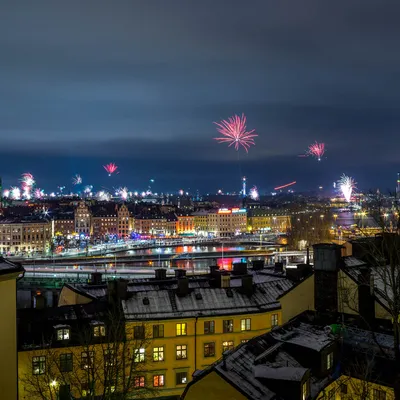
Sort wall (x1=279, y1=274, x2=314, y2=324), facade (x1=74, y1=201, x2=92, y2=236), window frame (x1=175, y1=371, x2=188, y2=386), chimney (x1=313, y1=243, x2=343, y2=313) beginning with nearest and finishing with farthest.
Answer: chimney (x1=313, y1=243, x2=343, y2=313), wall (x1=279, y1=274, x2=314, y2=324), window frame (x1=175, y1=371, x2=188, y2=386), facade (x1=74, y1=201, x2=92, y2=236)

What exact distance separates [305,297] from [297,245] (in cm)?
6881

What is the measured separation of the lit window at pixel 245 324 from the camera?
21703 mm

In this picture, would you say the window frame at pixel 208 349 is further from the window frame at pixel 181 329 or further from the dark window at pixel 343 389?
the dark window at pixel 343 389

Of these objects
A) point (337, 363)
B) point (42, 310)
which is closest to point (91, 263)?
point (42, 310)

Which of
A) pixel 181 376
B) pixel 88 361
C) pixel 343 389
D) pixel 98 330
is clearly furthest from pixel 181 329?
pixel 343 389

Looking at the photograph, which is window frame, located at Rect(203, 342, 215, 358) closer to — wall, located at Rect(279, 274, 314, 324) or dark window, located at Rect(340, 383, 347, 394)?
wall, located at Rect(279, 274, 314, 324)

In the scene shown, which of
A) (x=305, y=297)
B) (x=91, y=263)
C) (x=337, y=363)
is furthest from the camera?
(x=91, y=263)

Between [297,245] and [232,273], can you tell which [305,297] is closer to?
[232,273]

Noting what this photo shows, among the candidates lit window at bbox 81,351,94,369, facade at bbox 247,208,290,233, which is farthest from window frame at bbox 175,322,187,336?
facade at bbox 247,208,290,233

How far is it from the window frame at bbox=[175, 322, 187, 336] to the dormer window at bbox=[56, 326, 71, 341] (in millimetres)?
4520

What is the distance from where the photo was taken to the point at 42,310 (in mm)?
20250

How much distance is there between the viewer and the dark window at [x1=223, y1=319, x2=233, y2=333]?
21375mm

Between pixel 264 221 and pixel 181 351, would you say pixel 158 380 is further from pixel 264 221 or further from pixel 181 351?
pixel 264 221

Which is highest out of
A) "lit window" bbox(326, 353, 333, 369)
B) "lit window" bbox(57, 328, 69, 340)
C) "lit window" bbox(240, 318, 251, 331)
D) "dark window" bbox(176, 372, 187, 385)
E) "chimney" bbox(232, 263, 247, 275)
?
"chimney" bbox(232, 263, 247, 275)
